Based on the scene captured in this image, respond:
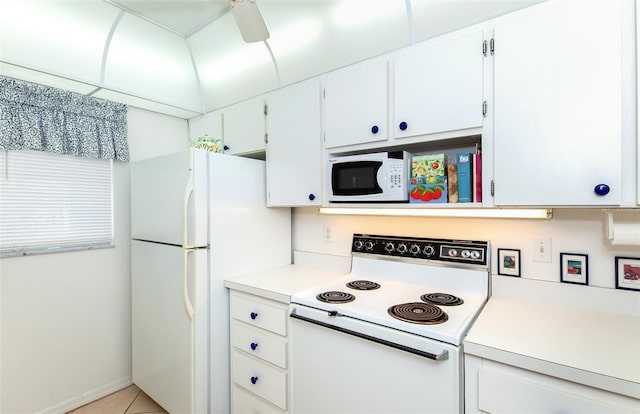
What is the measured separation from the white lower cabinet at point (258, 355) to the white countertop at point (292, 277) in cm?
6

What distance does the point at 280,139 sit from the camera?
2.18 metres

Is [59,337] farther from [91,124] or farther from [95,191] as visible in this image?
[91,124]

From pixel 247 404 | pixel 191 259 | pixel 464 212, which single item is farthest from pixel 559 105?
pixel 247 404

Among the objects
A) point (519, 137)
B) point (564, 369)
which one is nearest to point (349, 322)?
point (564, 369)

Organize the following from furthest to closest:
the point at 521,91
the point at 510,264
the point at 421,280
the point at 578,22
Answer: the point at 421,280 < the point at 510,264 < the point at 521,91 < the point at 578,22

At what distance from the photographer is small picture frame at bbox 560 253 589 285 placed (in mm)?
1455

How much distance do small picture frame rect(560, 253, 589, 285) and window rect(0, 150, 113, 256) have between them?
9.88 ft

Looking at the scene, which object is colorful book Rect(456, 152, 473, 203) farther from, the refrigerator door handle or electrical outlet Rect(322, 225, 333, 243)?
the refrigerator door handle

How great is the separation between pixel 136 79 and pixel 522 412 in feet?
9.91

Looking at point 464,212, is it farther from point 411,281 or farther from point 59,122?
point 59,122

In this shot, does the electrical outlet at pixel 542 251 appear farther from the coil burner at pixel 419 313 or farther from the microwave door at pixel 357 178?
the microwave door at pixel 357 178

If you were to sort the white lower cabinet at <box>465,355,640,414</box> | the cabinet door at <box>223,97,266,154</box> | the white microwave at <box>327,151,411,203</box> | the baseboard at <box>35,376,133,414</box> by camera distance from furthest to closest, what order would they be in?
the cabinet door at <box>223,97,266,154</box> < the baseboard at <box>35,376,133,414</box> < the white microwave at <box>327,151,411,203</box> < the white lower cabinet at <box>465,355,640,414</box>

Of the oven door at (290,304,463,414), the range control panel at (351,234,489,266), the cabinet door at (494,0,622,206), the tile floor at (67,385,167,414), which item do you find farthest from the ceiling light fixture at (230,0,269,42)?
the tile floor at (67,385,167,414)

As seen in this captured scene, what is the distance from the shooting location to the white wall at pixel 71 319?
1977 millimetres
